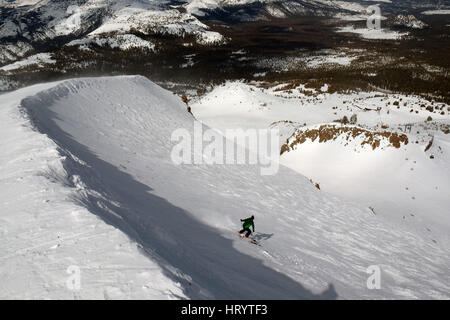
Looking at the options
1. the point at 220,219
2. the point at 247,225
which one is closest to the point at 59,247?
the point at 247,225

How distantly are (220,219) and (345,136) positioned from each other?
44.7ft

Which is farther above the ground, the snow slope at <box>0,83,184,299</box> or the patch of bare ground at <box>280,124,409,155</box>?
the snow slope at <box>0,83,184,299</box>

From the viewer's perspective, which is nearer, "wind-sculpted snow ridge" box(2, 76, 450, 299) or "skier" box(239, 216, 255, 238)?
"wind-sculpted snow ridge" box(2, 76, 450, 299)

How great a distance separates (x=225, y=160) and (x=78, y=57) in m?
169

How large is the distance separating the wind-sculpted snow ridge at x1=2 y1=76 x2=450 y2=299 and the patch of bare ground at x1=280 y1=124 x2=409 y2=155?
493 cm

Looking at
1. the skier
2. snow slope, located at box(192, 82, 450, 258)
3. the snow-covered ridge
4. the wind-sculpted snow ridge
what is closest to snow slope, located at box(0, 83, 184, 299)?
the wind-sculpted snow ridge

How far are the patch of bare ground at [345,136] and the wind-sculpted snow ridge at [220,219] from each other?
493 cm

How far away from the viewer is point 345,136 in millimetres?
20078

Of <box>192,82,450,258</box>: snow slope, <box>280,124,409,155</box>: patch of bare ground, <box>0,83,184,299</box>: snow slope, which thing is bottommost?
<box>192,82,450,258</box>: snow slope

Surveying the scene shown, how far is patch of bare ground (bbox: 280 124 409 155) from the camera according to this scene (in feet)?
60.0

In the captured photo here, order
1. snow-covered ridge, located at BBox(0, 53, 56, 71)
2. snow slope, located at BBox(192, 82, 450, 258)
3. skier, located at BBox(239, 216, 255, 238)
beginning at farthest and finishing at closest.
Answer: snow-covered ridge, located at BBox(0, 53, 56, 71)
snow slope, located at BBox(192, 82, 450, 258)
skier, located at BBox(239, 216, 255, 238)

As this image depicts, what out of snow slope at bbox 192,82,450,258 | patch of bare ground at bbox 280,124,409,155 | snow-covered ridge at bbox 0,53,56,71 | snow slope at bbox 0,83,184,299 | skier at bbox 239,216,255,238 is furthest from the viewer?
snow-covered ridge at bbox 0,53,56,71

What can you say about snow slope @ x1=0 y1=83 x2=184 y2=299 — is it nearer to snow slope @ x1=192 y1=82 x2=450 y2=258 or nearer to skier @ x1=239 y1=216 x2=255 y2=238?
skier @ x1=239 y1=216 x2=255 y2=238

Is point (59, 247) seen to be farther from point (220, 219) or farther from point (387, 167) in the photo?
point (387, 167)
